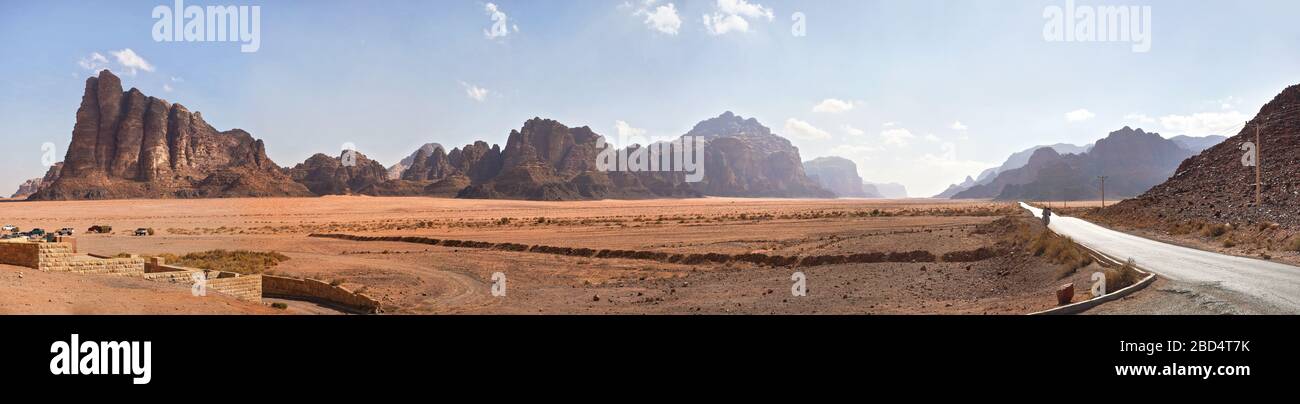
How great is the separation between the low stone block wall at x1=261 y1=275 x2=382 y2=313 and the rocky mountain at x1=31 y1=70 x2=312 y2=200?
139 meters

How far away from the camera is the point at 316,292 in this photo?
23.1 meters

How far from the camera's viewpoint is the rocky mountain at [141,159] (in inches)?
5354

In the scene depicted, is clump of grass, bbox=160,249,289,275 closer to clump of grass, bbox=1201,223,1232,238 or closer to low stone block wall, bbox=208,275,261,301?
low stone block wall, bbox=208,275,261,301

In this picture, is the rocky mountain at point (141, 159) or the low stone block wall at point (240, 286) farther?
the rocky mountain at point (141, 159)

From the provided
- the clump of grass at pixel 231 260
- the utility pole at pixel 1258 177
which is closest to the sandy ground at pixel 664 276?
the clump of grass at pixel 231 260

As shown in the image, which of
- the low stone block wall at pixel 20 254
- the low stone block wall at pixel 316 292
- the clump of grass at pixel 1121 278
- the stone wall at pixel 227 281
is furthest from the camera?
the low stone block wall at pixel 316 292

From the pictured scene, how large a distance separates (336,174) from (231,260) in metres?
154

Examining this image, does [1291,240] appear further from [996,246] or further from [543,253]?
[543,253]

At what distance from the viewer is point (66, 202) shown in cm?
12125

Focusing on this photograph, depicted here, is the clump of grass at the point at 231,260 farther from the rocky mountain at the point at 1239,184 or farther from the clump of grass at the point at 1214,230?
the rocky mountain at the point at 1239,184

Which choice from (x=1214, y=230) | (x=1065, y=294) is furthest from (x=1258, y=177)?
(x=1065, y=294)

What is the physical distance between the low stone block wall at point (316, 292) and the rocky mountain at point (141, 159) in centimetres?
13899

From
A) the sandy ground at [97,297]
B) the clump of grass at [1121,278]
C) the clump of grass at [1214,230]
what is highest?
the clump of grass at [1214,230]
